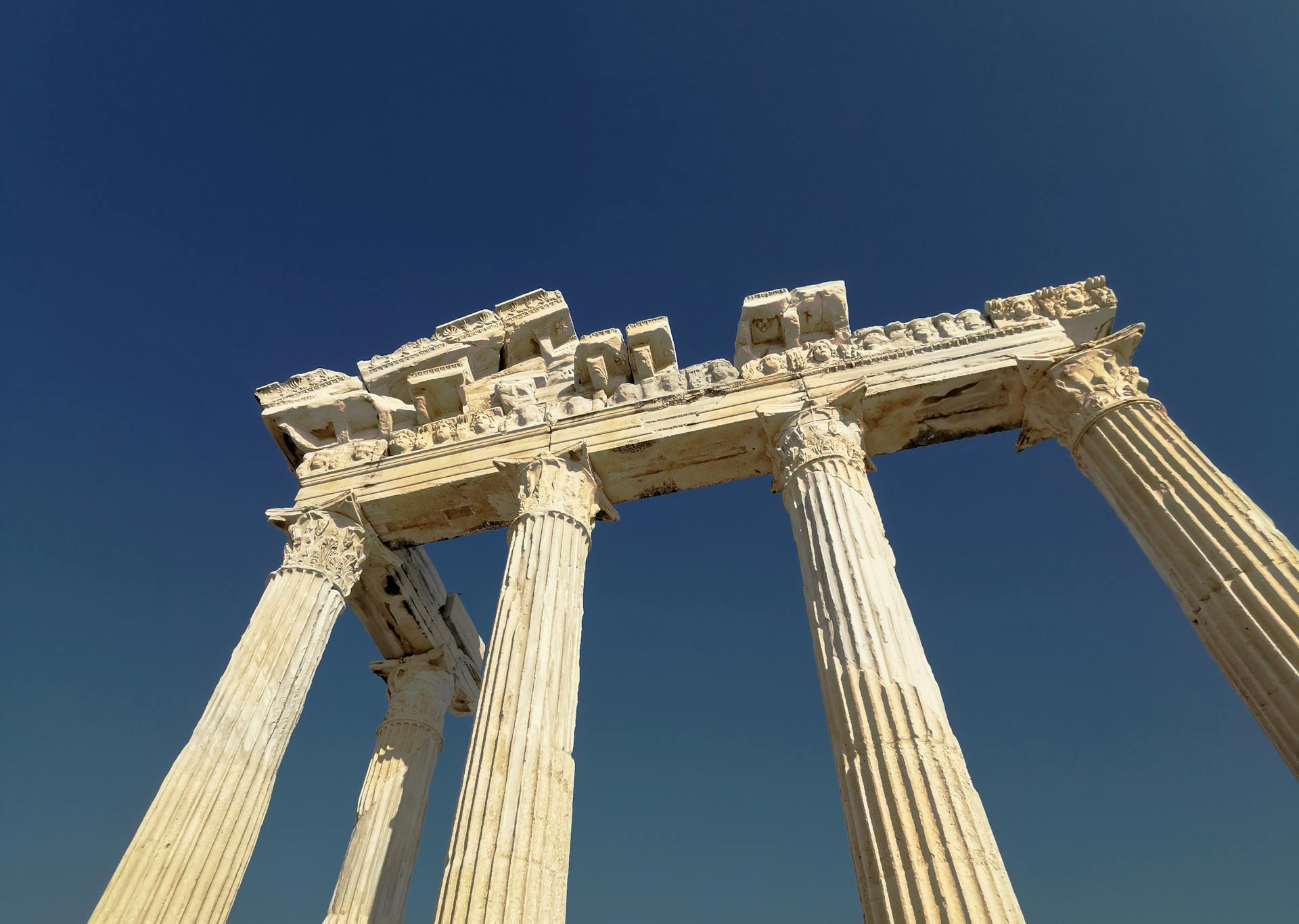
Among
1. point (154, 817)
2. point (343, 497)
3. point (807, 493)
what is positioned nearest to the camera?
point (154, 817)

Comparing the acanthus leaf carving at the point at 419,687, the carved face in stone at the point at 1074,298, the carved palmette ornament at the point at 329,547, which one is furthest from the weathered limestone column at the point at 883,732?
the acanthus leaf carving at the point at 419,687

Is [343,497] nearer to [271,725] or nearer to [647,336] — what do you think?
[271,725]

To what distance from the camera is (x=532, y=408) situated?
55.7ft

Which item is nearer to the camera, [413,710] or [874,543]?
[874,543]

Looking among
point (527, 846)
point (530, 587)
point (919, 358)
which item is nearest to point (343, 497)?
point (530, 587)

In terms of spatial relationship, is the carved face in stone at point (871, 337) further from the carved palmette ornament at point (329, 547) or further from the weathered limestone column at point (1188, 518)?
the carved palmette ornament at point (329, 547)

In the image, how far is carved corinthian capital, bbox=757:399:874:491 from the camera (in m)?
13.7

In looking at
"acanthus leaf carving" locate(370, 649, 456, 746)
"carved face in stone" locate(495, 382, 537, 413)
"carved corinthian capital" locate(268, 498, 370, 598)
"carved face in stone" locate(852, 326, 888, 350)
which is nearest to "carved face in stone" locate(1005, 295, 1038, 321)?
"carved face in stone" locate(852, 326, 888, 350)

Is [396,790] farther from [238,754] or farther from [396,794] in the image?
[238,754]

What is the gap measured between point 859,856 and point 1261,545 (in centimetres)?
646

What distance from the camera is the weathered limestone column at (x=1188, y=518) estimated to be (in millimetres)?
9570

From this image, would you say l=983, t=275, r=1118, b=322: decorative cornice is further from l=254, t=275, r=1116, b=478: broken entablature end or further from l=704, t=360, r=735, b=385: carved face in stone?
l=704, t=360, r=735, b=385: carved face in stone

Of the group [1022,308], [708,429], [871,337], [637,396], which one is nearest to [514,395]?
[637,396]

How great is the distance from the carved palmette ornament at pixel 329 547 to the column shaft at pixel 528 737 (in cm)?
356
